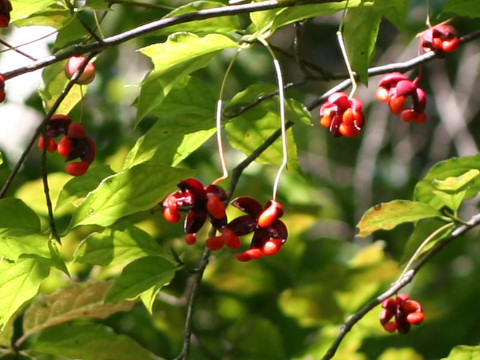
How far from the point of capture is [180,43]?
4.51 ft

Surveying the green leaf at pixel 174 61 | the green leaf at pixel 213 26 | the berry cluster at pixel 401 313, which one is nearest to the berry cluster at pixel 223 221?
the green leaf at pixel 174 61

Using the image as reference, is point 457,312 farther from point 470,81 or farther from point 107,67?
point 470,81

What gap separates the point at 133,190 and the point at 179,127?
221 mm

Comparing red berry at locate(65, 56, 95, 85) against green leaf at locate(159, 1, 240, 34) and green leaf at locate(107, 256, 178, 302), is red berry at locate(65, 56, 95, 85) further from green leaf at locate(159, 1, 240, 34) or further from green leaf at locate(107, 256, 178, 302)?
green leaf at locate(107, 256, 178, 302)

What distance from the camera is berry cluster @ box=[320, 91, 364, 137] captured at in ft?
5.05

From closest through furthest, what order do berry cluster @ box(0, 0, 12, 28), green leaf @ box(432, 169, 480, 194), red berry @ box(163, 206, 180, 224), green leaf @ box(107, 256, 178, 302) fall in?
berry cluster @ box(0, 0, 12, 28)
red berry @ box(163, 206, 180, 224)
green leaf @ box(107, 256, 178, 302)
green leaf @ box(432, 169, 480, 194)

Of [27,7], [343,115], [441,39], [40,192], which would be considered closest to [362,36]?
[343,115]

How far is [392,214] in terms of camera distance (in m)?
1.78

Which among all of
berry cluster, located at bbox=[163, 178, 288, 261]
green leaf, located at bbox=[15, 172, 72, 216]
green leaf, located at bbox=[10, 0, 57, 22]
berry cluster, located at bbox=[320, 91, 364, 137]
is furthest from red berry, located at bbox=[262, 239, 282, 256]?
green leaf, located at bbox=[15, 172, 72, 216]

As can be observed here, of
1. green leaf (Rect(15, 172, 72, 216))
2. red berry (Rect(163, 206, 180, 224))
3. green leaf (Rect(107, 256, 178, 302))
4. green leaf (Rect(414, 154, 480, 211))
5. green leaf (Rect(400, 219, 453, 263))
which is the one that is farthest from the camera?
green leaf (Rect(15, 172, 72, 216))

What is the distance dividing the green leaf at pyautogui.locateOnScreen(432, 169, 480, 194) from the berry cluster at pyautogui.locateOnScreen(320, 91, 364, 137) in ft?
0.75

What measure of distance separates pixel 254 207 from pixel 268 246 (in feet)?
0.27

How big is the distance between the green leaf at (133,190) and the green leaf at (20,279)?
11 cm

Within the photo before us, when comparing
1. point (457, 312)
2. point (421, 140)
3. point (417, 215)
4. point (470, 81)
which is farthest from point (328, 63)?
point (417, 215)
